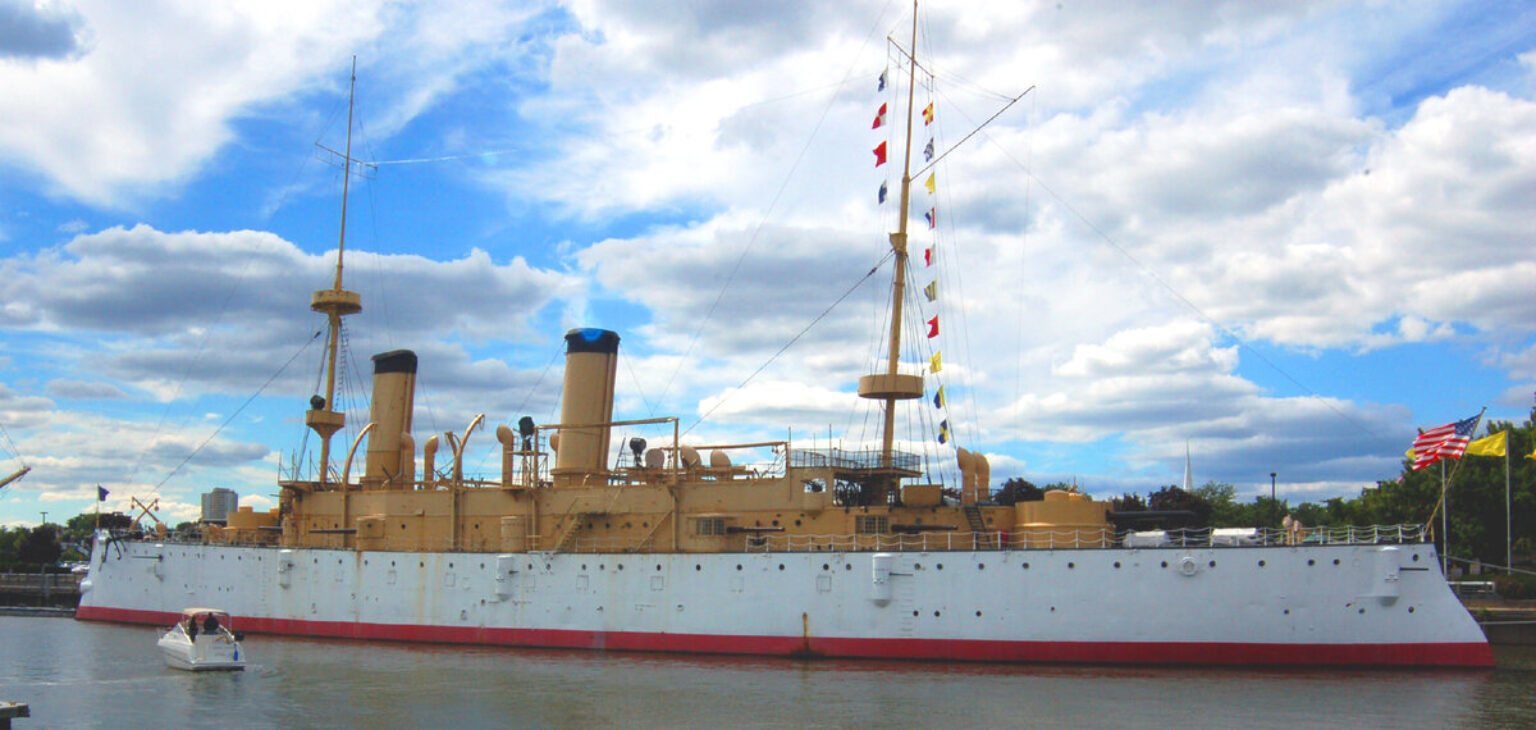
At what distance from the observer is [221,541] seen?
118 ft

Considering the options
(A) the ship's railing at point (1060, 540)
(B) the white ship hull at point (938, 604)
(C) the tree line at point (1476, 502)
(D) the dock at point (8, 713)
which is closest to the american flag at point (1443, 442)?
(A) the ship's railing at point (1060, 540)

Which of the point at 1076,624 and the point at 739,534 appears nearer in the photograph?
the point at 1076,624

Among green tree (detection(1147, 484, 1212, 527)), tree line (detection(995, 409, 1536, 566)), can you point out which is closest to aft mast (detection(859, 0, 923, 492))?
tree line (detection(995, 409, 1536, 566))

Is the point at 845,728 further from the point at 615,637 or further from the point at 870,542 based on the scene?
the point at 615,637

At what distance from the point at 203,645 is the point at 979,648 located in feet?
56.8

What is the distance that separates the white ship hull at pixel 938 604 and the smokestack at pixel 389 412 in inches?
131

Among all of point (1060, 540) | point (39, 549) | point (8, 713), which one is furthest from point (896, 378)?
point (39, 549)

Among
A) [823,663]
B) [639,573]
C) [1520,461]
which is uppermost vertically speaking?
[1520,461]

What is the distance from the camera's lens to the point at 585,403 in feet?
100

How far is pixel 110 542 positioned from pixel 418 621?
1505cm

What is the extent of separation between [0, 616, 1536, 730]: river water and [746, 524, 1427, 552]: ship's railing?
2.61m

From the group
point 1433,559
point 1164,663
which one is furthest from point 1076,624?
point 1433,559

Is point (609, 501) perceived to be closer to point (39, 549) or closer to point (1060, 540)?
point (1060, 540)

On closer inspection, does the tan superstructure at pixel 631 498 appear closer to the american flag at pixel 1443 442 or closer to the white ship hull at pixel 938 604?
the white ship hull at pixel 938 604
